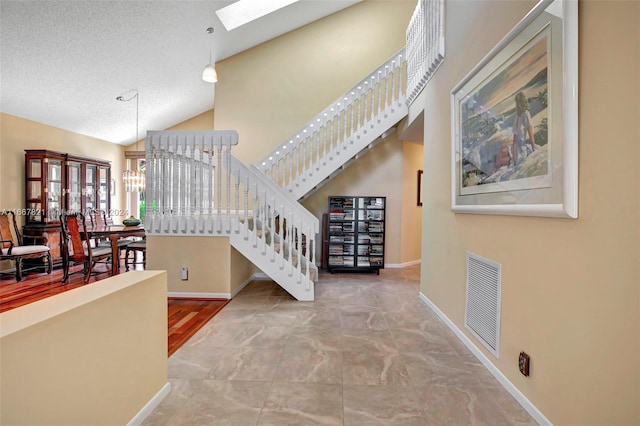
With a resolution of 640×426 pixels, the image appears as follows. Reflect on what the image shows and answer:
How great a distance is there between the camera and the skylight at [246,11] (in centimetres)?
468

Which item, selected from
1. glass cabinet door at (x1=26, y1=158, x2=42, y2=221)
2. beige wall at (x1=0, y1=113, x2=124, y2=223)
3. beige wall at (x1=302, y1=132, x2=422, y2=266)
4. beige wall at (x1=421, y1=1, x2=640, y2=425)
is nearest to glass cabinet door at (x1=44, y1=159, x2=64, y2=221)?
glass cabinet door at (x1=26, y1=158, x2=42, y2=221)

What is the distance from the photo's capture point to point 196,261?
12.3 feet

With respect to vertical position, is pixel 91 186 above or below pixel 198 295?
above

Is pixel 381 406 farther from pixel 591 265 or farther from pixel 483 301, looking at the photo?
pixel 591 265

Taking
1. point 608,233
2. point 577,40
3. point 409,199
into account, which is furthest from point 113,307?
point 409,199

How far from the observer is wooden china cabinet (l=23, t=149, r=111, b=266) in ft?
16.2

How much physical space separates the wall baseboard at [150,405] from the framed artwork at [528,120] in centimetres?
223

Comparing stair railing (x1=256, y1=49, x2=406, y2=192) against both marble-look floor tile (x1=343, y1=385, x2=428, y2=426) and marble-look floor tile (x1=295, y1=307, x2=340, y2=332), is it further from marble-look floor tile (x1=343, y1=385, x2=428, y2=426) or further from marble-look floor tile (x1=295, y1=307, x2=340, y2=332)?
marble-look floor tile (x1=343, y1=385, x2=428, y2=426)

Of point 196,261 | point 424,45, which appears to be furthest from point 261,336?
point 424,45

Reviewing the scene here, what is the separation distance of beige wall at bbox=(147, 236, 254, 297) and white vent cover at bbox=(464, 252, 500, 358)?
2.59 meters

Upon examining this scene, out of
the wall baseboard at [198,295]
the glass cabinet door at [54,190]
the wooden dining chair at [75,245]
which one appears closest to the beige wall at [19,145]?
the glass cabinet door at [54,190]

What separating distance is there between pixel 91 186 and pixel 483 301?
6.84 m

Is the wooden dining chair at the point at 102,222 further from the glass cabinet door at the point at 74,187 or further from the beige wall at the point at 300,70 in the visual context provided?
the beige wall at the point at 300,70

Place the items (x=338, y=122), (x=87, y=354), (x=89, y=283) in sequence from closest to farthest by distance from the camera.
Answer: (x=87, y=354) < (x=89, y=283) < (x=338, y=122)
